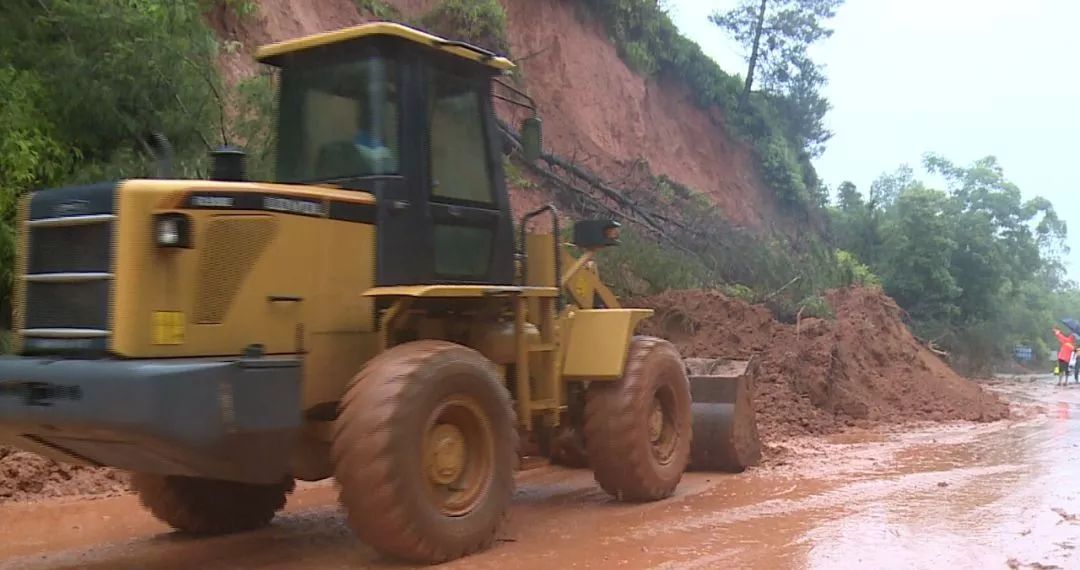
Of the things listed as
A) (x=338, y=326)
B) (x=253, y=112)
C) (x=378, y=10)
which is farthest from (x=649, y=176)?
(x=338, y=326)

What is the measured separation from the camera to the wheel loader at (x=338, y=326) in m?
4.77

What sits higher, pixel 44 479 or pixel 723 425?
pixel 723 425

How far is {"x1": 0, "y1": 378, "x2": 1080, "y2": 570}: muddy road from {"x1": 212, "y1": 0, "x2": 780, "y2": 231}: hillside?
458 inches

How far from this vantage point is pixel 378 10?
20391 mm

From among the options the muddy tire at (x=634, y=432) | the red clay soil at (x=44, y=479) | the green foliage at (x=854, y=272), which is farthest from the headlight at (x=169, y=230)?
the green foliage at (x=854, y=272)

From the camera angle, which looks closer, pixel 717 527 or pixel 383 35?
pixel 383 35

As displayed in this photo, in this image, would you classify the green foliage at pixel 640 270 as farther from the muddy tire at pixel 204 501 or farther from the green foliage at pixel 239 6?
the muddy tire at pixel 204 501

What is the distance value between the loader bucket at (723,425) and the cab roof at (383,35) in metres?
3.77

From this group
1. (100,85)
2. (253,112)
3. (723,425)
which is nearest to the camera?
(723,425)

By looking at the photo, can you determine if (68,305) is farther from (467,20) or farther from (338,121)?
(467,20)

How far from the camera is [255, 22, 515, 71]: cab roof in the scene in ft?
19.3

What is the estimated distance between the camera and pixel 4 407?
15.8ft

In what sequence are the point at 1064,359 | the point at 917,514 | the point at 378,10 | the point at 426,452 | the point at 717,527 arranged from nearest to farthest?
the point at 426,452 → the point at 717,527 → the point at 917,514 → the point at 378,10 → the point at 1064,359

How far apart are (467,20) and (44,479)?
15.1 meters
